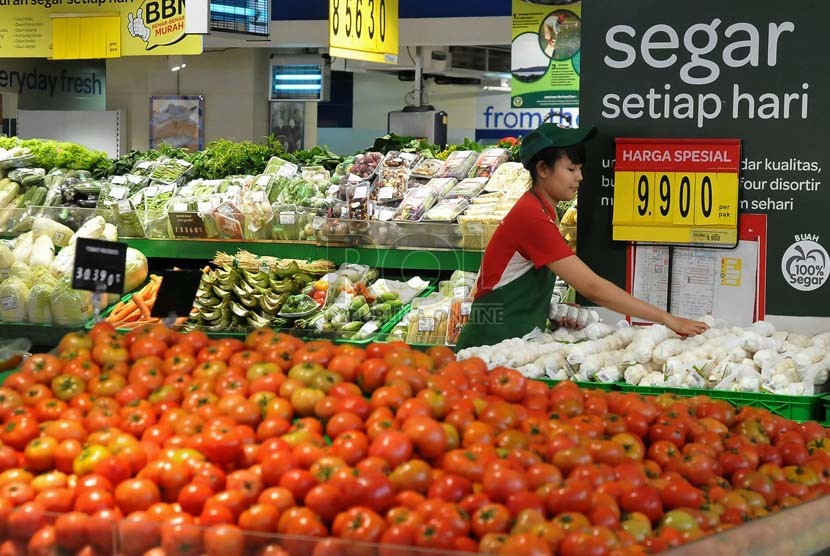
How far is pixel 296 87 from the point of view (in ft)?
43.0

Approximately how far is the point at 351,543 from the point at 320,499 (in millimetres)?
259

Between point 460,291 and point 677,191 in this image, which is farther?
point 460,291

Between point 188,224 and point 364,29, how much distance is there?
2.93m

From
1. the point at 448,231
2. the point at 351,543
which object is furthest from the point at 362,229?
the point at 351,543

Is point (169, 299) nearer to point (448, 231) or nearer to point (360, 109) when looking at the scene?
point (448, 231)

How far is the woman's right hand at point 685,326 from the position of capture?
4.27 meters

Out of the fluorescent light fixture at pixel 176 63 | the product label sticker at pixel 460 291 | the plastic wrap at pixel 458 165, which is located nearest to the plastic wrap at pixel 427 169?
the plastic wrap at pixel 458 165

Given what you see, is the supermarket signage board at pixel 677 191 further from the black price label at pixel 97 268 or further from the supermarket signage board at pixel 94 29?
the supermarket signage board at pixel 94 29

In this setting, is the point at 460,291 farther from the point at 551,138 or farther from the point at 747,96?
the point at 747,96

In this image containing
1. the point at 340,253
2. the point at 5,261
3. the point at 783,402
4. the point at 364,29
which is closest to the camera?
the point at 783,402

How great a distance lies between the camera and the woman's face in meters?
4.43

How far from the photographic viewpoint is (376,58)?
9180 mm

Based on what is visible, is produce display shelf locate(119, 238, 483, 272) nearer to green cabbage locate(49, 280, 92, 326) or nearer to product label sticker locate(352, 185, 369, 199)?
product label sticker locate(352, 185, 369, 199)

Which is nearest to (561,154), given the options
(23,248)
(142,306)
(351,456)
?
(351,456)
